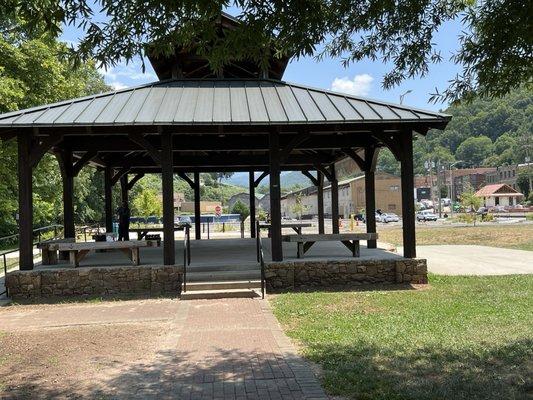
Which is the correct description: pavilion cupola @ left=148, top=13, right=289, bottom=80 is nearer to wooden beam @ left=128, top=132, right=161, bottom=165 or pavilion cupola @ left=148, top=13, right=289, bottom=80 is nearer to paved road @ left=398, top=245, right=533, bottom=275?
wooden beam @ left=128, top=132, right=161, bottom=165

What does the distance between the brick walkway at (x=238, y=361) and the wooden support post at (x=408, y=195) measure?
446 centimetres

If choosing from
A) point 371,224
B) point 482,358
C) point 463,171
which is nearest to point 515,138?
point 463,171

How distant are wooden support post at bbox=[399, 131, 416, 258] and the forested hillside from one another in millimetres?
114926

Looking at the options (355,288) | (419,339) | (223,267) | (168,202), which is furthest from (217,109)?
(419,339)

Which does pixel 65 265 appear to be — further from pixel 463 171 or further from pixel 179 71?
pixel 463 171

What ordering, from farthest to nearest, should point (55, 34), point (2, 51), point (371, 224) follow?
point (2, 51), point (371, 224), point (55, 34)

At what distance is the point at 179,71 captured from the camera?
1413 cm

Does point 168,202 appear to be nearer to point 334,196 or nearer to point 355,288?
point 355,288

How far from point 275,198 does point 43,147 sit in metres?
5.25

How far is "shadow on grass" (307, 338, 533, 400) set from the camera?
4.65 m

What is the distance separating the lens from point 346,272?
38.3 ft

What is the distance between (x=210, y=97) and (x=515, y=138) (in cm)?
14096

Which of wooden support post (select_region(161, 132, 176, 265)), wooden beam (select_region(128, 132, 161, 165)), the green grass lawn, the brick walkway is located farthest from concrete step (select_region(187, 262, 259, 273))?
the brick walkway

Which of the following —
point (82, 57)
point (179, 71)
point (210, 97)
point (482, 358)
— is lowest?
point (482, 358)
